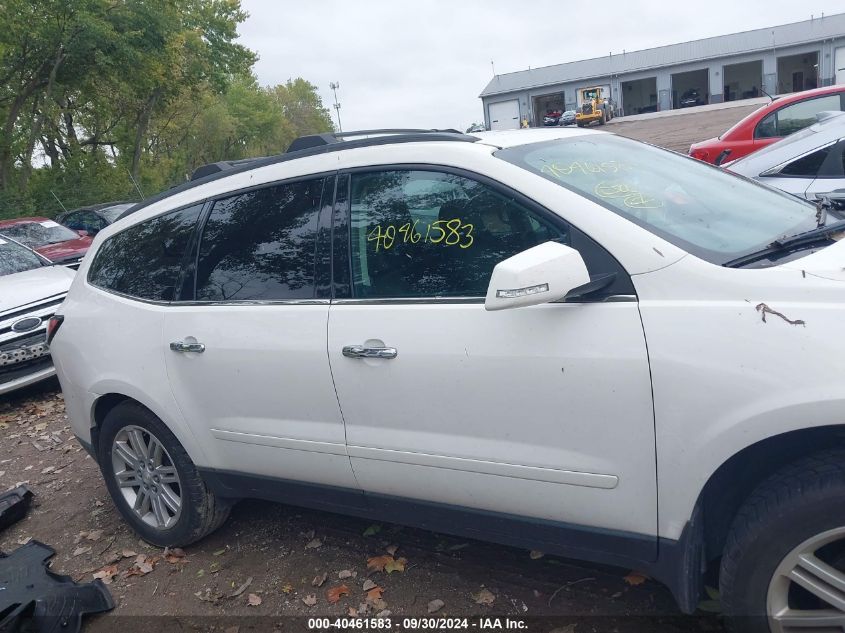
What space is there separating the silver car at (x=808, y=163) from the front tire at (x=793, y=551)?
14.8ft

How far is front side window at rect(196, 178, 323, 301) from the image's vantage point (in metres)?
3.11

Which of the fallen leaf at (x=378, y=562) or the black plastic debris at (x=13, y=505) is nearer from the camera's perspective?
the fallen leaf at (x=378, y=562)

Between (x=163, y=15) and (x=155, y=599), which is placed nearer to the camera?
(x=155, y=599)

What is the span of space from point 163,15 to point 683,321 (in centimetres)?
2357

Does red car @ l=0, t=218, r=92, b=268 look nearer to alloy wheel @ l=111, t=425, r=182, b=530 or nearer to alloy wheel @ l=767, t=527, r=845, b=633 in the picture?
alloy wheel @ l=111, t=425, r=182, b=530

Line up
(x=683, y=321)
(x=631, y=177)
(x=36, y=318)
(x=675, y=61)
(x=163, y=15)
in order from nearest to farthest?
(x=683, y=321) < (x=631, y=177) < (x=36, y=318) < (x=163, y=15) < (x=675, y=61)

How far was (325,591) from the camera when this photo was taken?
3.34 metres

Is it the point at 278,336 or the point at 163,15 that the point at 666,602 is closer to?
the point at 278,336

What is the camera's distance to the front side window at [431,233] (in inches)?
103

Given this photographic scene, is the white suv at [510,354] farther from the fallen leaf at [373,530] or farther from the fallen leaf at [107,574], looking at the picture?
the fallen leaf at [373,530]

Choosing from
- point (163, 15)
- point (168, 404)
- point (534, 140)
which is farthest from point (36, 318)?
point (163, 15)

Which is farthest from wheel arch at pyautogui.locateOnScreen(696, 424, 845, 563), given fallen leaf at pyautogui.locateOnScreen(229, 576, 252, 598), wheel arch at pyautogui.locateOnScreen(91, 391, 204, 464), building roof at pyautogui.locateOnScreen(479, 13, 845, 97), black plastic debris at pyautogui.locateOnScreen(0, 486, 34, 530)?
building roof at pyautogui.locateOnScreen(479, 13, 845, 97)

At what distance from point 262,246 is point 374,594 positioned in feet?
5.36

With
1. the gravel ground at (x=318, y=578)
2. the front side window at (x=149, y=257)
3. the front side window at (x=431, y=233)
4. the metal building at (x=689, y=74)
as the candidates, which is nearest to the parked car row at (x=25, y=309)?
the front side window at (x=149, y=257)
